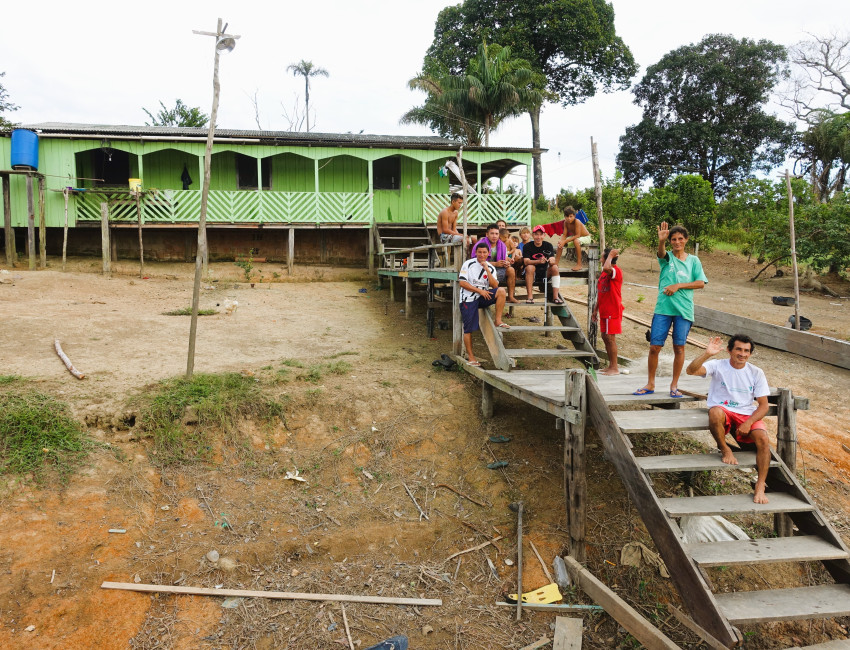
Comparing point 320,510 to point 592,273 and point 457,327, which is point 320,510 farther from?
point 592,273

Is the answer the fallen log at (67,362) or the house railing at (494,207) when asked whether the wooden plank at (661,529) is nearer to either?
the fallen log at (67,362)

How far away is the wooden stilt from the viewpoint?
4812 millimetres

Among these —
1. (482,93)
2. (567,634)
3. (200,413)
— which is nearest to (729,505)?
(567,634)

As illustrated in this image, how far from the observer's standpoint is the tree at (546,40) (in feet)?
91.1

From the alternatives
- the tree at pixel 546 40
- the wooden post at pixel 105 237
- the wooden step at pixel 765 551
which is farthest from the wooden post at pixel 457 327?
the tree at pixel 546 40

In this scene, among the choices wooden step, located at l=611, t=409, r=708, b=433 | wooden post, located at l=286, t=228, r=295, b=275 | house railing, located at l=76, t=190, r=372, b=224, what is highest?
house railing, located at l=76, t=190, r=372, b=224

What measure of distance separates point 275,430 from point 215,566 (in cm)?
174

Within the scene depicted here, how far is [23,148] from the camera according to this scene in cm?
1387

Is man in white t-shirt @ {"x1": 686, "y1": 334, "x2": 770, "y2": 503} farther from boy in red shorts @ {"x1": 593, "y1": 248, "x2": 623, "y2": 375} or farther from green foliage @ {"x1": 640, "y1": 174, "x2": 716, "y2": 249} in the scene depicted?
green foliage @ {"x1": 640, "y1": 174, "x2": 716, "y2": 249}

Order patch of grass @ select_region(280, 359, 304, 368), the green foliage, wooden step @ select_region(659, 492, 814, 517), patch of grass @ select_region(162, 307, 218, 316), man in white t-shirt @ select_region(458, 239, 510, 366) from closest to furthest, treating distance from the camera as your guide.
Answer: wooden step @ select_region(659, 492, 814, 517)
man in white t-shirt @ select_region(458, 239, 510, 366)
patch of grass @ select_region(280, 359, 304, 368)
patch of grass @ select_region(162, 307, 218, 316)
the green foliage

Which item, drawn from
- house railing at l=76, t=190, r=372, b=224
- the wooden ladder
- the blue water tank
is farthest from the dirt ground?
the blue water tank

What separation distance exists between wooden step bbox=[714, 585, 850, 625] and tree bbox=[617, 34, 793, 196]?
29.3 m

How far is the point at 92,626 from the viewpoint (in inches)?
164

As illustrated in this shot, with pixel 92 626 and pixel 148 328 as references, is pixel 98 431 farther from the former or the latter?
pixel 148 328
